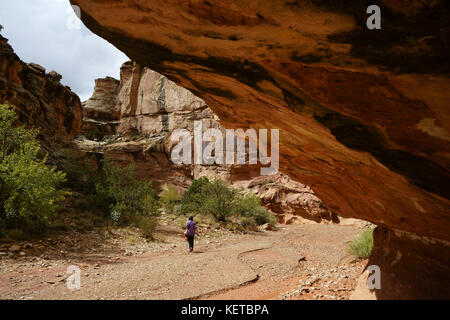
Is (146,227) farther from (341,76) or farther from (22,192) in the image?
(341,76)

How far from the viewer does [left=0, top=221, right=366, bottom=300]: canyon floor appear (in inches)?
208

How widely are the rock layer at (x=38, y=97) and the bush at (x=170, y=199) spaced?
988cm

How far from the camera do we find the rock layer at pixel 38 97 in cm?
1800

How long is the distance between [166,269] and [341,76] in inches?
247

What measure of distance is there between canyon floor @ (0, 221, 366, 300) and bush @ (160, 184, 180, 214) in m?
9.59

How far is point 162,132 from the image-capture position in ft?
120

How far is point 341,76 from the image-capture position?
8.98ft

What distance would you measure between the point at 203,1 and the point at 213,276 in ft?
19.1

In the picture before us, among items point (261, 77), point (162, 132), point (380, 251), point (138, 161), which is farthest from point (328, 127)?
point (162, 132)
